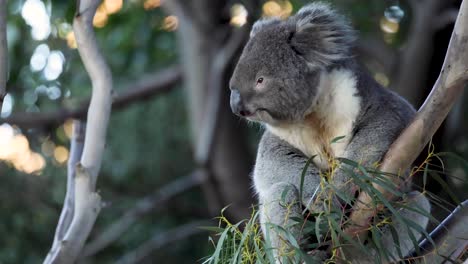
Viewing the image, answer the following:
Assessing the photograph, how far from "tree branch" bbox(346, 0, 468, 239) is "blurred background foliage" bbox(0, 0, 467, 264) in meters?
3.01

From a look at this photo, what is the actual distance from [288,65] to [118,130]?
5603 mm

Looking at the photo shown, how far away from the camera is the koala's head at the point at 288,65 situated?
10.1 ft

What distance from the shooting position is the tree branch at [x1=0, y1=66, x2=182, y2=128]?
20.4ft

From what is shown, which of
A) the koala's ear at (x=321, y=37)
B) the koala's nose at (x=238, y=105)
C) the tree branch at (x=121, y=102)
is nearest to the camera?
the koala's nose at (x=238, y=105)

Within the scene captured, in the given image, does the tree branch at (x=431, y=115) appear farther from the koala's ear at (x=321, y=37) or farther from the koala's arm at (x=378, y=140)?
the koala's ear at (x=321, y=37)

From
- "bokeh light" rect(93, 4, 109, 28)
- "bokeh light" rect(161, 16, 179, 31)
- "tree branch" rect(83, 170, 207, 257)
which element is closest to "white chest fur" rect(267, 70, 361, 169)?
"tree branch" rect(83, 170, 207, 257)

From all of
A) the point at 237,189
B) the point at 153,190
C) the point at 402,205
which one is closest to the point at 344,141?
the point at 402,205

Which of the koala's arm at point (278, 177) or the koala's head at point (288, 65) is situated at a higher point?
the koala's head at point (288, 65)

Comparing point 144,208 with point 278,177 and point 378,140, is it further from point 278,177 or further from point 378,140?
point 378,140

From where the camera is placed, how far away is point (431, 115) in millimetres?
2367

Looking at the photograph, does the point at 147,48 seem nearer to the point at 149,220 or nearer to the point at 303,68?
the point at 149,220

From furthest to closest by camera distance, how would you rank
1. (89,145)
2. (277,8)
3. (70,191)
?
(277,8) → (70,191) → (89,145)

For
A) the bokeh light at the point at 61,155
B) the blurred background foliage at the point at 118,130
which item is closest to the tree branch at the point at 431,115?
the blurred background foliage at the point at 118,130

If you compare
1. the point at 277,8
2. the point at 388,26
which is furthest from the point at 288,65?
the point at 388,26
